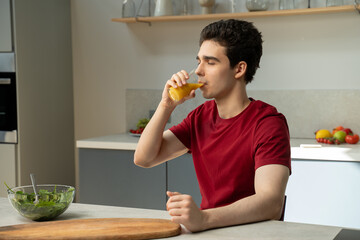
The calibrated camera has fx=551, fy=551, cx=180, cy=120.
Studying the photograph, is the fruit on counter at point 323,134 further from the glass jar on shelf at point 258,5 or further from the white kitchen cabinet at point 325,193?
the glass jar on shelf at point 258,5

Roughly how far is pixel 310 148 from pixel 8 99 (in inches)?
85.3

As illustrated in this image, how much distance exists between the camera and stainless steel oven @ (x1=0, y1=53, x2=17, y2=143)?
12.9 feet

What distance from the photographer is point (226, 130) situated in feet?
6.49

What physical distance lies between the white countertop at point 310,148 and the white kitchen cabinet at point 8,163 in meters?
0.60

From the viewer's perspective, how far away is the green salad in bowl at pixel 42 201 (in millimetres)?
1667

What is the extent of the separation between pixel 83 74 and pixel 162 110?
2.54 meters

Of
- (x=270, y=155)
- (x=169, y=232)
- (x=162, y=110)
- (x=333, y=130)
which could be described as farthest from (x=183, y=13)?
(x=169, y=232)

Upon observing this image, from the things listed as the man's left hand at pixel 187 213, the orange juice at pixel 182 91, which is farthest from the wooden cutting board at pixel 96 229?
the orange juice at pixel 182 91

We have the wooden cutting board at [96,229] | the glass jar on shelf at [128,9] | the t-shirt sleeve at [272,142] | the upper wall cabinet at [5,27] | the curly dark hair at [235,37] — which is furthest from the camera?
the glass jar on shelf at [128,9]

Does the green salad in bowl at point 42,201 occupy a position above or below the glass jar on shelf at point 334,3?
below

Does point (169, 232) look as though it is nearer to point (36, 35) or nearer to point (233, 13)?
point (233, 13)

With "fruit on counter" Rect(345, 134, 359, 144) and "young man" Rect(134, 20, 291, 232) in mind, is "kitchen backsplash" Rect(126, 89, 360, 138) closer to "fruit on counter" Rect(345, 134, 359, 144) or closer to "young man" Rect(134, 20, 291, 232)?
"fruit on counter" Rect(345, 134, 359, 144)

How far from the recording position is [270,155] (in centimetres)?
178

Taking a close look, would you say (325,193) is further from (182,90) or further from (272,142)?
(182,90)
